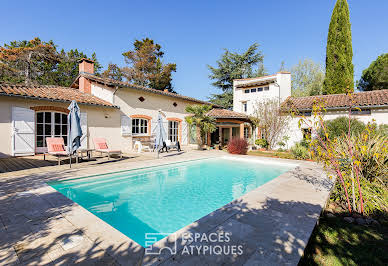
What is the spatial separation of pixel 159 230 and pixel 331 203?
4.49 m

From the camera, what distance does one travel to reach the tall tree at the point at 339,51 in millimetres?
19594

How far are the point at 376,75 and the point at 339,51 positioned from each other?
23.1ft

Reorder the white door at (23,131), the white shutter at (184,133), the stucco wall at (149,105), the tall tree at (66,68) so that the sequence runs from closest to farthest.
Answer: the white door at (23,131) → the stucco wall at (149,105) → the white shutter at (184,133) → the tall tree at (66,68)

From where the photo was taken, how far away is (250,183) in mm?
7246

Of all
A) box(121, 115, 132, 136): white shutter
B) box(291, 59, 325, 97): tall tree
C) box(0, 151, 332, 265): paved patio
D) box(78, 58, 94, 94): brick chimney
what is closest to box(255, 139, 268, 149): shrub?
box(121, 115, 132, 136): white shutter

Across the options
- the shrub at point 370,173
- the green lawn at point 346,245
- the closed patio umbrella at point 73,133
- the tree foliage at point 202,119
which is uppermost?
the tree foliage at point 202,119

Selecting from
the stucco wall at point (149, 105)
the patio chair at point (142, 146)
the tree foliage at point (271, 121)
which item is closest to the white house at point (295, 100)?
the tree foliage at point (271, 121)

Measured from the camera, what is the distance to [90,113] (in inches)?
467

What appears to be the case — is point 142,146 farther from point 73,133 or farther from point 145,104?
point 73,133

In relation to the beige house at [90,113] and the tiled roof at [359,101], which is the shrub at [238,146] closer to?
the tiled roof at [359,101]

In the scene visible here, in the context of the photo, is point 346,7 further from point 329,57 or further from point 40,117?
point 40,117

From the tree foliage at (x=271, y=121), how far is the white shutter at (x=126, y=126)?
11.5 m

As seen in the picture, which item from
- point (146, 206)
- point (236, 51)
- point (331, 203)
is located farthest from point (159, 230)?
point (236, 51)

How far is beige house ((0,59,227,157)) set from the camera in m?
9.34
